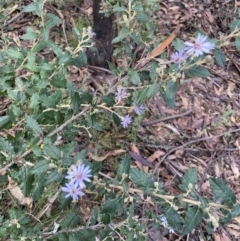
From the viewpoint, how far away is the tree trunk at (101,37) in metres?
2.64

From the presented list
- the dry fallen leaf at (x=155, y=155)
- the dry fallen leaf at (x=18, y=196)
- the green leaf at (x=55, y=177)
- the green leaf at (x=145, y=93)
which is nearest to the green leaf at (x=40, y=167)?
the green leaf at (x=55, y=177)

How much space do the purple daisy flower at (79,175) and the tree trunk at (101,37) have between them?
1389mm

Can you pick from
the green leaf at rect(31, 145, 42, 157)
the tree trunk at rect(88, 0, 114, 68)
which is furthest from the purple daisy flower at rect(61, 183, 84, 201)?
the tree trunk at rect(88, 0, 114, 68)

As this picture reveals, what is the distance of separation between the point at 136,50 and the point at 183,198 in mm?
1697

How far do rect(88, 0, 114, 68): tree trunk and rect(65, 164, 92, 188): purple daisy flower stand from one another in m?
1.39

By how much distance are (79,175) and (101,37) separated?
5.21 feet

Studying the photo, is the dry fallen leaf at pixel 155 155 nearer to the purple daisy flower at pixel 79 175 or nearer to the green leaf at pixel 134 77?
the green leaf at pixel 134 77

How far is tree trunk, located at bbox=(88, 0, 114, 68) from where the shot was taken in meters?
2.64

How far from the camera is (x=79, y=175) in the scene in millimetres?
1322

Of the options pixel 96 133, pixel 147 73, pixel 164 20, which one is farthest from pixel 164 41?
pixel 147 73

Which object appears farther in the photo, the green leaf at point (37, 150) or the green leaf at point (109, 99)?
the green leaf at point (109, 99)

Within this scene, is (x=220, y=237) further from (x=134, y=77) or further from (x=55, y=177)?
(x=55, y=177)

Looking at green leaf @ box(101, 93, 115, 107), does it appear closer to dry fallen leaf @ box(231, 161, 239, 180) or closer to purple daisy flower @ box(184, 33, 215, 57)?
purple daisy flower @ box(184, 33, 215, 57)

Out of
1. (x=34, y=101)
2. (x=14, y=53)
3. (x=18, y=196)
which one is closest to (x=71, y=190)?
(x=34, y=101)
